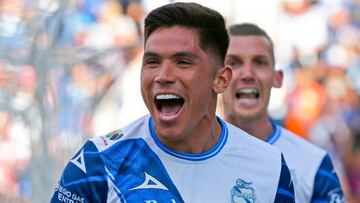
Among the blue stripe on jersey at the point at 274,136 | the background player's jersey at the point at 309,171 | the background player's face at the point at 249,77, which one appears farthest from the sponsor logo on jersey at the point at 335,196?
the background player's face at the point at 249,77

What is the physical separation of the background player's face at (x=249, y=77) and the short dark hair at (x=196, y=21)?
1706 millimetres

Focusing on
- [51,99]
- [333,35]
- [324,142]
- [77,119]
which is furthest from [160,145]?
Result: [333,35]

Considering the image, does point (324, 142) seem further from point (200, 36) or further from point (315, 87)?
point (200, 36)

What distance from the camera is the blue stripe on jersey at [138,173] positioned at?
3.33 meters

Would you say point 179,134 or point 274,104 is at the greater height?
point 179,134

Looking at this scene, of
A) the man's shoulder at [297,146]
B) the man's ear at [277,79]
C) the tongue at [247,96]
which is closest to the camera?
the man's shoulder at [297,146]

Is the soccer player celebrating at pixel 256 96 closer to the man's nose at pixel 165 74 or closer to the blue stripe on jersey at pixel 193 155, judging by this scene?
the blue stripe on jersey at pixel 193 155

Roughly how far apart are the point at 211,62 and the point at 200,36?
13cm

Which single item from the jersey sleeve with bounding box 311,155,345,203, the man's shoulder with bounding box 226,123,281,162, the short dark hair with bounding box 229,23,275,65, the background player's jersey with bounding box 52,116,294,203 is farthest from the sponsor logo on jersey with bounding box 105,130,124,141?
the short dark hair with bounding box 229,23,275,65

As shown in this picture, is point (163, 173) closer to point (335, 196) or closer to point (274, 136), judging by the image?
point (335, 196)

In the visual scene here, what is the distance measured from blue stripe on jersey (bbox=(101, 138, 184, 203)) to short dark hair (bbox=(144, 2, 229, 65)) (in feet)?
1.51

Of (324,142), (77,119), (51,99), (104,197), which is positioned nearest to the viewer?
(104,197)

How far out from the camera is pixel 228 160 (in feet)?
11.8

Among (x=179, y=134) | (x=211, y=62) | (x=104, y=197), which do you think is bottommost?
(x=104, y=197)
